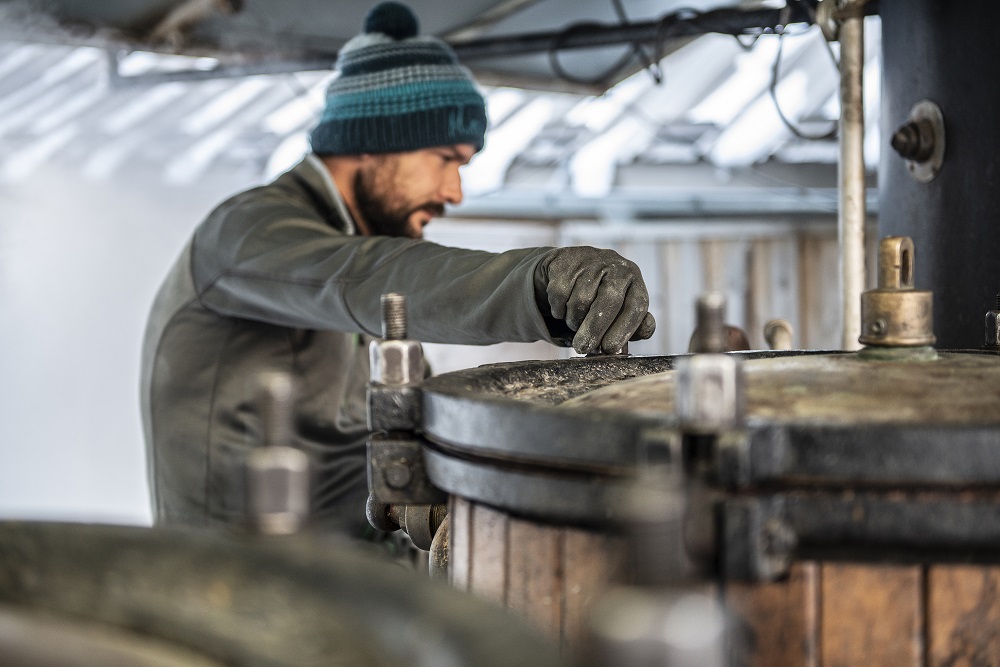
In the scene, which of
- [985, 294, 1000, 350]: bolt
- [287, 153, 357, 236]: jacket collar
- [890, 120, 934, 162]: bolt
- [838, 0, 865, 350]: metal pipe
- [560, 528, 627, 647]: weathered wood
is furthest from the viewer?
[287, 153, 357, 236]: jacket collar

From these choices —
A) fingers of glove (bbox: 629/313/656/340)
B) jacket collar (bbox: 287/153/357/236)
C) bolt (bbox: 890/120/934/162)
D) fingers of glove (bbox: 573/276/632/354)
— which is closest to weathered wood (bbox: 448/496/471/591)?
fingers of glove (bbox: 573/276/632/354)

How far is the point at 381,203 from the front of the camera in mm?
2678

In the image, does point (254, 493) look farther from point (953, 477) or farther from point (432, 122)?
point (432, 122)

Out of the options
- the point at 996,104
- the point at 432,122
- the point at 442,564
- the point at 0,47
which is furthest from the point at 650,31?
the point at 0,47

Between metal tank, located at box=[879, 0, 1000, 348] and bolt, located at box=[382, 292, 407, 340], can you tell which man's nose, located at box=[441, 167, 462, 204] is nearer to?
metal tank, located at box=[879, 0, 1000, 348]

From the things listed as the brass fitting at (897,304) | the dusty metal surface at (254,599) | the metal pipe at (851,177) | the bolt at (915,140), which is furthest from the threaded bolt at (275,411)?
the metal pipe at (851,177)

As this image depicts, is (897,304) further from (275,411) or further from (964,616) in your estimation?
(275,411)

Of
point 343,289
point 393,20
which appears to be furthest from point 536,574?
point 393,20

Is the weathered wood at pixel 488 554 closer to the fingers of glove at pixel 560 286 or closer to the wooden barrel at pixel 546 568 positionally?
the wooden barrel at pixel 546 568

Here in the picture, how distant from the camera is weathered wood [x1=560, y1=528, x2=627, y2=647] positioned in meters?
0.84

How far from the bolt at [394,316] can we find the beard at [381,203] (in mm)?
1617

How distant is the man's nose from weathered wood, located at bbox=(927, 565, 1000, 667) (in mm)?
2133

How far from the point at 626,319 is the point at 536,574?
1.82 feet

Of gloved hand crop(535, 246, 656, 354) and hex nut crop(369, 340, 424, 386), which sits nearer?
hex nut crop(369, 340, 424, 386)
